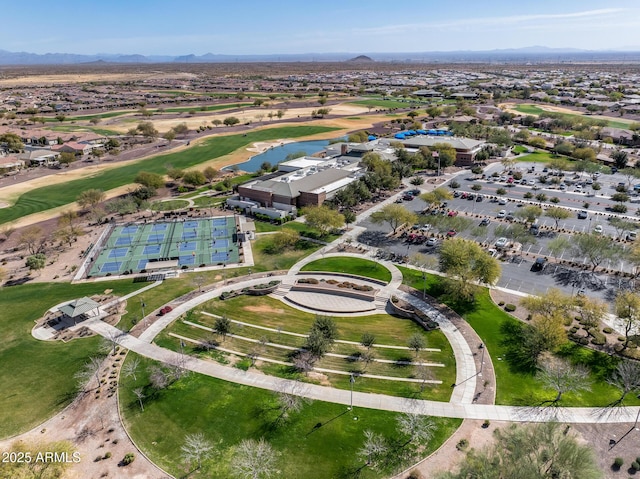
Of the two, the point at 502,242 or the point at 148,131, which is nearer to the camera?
the point at 502,242

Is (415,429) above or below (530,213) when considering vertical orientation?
below

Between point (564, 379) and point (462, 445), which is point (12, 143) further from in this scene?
point (564, 379)

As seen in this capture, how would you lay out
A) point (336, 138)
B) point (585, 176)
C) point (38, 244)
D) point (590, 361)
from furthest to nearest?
point (336, 138)
point (585, 176)
point (38, 244)
point (590, 361)

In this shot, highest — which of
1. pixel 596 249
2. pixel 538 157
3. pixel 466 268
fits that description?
pixel 538 157

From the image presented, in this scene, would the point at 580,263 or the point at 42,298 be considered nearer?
A: the point at 42,298

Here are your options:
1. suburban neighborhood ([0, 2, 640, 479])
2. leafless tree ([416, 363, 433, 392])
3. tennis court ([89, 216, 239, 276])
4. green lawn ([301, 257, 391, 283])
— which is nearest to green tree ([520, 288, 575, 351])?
suburban neighborhood ([0, 2, 640, 479])

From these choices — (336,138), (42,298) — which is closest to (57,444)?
(42,298)

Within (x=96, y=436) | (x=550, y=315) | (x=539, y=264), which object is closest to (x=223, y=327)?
(x=96, y=436)

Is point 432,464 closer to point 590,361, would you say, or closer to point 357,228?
point 590,361

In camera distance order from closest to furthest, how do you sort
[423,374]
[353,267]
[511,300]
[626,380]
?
[626,380] < [423,374] < [511,300] < [353,267]
